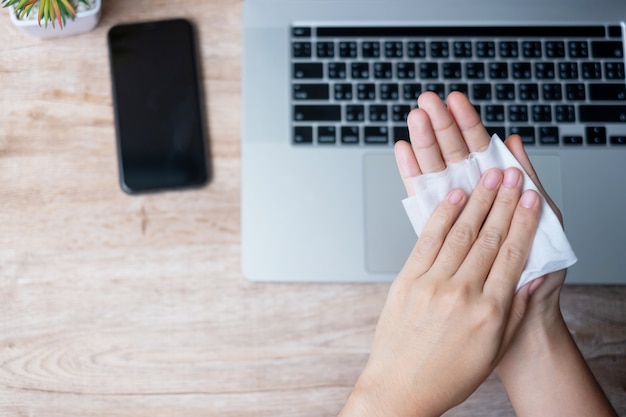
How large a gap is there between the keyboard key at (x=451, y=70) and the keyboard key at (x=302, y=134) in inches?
6.9

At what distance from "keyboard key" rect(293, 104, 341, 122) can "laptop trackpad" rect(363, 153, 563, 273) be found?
0.06 m

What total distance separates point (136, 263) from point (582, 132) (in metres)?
0.54

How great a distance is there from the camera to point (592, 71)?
72cm

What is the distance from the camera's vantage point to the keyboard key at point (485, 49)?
72 centimetres

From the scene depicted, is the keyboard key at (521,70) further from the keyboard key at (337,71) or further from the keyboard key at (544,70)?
the keyboard key at (337,71)

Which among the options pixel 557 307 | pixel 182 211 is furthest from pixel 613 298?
pixel 182 211

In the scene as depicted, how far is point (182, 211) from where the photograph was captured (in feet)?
2.35

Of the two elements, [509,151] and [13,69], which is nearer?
[509,151]

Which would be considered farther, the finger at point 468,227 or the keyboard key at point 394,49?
the keyboard key at point 394,49

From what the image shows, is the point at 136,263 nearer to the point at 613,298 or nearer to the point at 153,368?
the point at 153,368

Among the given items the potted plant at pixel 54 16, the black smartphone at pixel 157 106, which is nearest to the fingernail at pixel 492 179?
the black smartphone at pixel 157 106

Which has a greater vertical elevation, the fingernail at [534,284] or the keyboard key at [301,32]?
the keyboard key at [301,32]

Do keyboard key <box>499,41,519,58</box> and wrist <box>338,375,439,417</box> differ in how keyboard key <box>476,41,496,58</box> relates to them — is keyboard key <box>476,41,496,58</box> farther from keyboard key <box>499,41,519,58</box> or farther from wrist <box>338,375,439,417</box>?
wrist <box>338,375,439,417</box>

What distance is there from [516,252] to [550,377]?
140 millimetres
